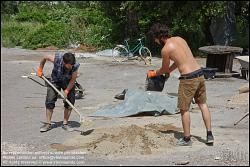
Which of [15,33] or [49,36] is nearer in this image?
[49,36]

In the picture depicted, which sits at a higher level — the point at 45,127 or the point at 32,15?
the point at 45,127

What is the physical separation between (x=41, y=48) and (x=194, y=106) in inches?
706

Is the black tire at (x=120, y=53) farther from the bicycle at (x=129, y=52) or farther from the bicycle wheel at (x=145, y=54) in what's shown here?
the bicycle wheel at (x=145, y=54)

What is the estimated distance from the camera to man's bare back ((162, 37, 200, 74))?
22.3 feet

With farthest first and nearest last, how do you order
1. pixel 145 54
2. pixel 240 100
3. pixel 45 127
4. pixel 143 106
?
1. pixel 145 54
2. pixel 240 100
3. pixel 143 106
4. pixel 45 127

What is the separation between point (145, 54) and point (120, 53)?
127 centimetres

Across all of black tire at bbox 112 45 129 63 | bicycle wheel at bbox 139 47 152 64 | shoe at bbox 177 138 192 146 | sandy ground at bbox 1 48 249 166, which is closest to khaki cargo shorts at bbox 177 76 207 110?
shoe at bbox 177 138 192 146

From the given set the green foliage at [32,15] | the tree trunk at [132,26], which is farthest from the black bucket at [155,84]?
the green foliage at [32,15]

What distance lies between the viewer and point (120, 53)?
70.8 ft

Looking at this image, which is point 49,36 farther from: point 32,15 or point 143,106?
point 143,106

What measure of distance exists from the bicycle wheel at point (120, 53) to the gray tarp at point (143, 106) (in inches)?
442

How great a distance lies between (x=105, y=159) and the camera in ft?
20.5

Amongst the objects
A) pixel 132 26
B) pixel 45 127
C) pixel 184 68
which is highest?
pixel 184 68

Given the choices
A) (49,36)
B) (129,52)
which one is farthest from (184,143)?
(49,36)
